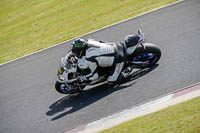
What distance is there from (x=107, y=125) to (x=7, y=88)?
6.04m

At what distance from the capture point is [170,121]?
6328 millimetres

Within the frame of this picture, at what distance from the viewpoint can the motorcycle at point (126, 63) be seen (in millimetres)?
9328

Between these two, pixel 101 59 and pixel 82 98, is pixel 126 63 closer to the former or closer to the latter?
pixel 101 59

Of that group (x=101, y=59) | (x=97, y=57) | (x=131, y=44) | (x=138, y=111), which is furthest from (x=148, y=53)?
(x=138, y=111)

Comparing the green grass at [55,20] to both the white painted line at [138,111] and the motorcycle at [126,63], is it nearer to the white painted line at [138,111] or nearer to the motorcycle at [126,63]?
the motorcycle at [126,63]

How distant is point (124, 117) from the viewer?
25.6 feet

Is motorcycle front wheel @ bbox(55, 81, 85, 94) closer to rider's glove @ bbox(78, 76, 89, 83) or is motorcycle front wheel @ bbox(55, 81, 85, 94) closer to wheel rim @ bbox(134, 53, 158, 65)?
rider's glove @ bbox(78, 76, 89, 83)

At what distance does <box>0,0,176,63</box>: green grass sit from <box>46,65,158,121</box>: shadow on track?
6.21 m

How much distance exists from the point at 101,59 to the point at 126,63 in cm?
92

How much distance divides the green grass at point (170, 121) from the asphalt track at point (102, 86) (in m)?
1.27

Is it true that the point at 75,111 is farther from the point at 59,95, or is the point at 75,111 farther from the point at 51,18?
the point at 51,18

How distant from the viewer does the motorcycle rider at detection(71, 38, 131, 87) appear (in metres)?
9.02

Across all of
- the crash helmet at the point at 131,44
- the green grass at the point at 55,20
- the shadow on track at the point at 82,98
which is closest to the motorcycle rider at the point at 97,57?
the crash helmet at the point at 131,44

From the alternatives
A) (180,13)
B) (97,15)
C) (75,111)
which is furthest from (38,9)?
(75,111)
